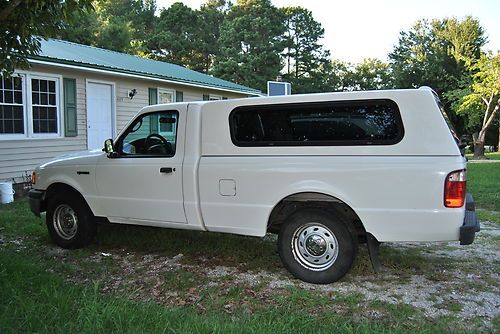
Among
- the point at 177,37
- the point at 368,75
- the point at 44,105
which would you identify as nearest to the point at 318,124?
the point at 44,105

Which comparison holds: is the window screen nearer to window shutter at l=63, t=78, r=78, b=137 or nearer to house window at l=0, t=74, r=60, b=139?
house window at l=0, t=74, r=60, b=139

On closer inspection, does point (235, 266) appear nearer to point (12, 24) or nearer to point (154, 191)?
point (154, 191)

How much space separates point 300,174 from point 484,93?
85.9 feet

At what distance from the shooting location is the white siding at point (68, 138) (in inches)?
403

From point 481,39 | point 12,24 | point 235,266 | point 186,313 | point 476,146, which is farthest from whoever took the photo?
point 481,39

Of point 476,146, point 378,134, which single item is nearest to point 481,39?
point 476,146

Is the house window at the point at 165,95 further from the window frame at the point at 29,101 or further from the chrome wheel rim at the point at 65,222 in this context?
the chrome wheel rim at the point at 65,222

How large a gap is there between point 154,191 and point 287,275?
5.92ft

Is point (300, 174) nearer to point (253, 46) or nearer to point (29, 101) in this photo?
point (29, 101)

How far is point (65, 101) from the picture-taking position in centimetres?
1141

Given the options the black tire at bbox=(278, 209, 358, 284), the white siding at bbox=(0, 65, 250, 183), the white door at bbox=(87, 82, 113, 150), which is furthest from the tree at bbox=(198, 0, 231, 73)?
the black tire at bbox=(278, 209, 358, 284)

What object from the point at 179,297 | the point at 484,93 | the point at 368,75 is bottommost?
the point at 179,297

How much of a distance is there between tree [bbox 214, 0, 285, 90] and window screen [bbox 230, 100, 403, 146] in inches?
1222

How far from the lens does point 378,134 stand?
4.30 meters
